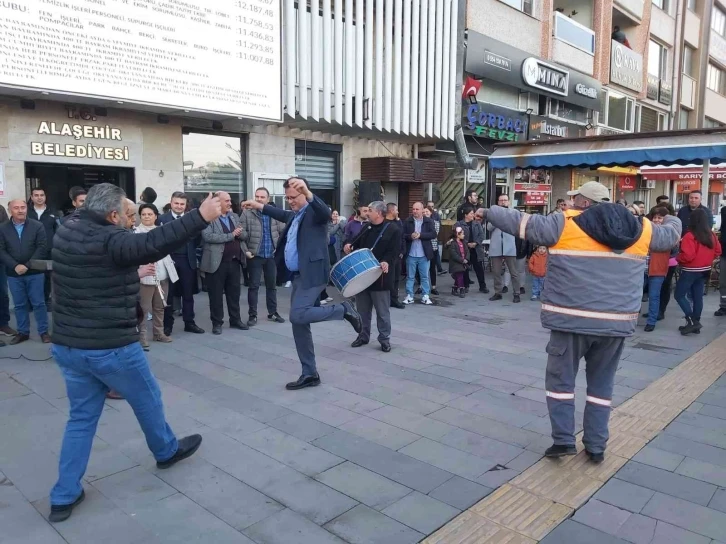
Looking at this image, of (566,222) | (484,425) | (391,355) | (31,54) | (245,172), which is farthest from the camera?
(245,172)

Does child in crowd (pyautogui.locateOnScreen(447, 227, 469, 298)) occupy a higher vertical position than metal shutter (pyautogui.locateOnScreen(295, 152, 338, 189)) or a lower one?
lower

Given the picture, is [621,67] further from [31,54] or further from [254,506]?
[254,506]

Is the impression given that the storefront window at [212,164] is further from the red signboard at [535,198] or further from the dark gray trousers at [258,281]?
the red signboard at [535,198]

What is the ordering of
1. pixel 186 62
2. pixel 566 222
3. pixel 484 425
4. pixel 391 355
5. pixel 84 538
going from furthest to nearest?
pixel 186 62 < pixel 391 355 < pixel 484 425 < pixel 566 222 < pixel 84 538

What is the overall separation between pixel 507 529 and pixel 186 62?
28.3 feet

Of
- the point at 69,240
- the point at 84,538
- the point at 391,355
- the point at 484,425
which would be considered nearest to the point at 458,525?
the point at 484,425

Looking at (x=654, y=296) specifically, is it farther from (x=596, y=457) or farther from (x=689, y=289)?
(x=596, y=457)

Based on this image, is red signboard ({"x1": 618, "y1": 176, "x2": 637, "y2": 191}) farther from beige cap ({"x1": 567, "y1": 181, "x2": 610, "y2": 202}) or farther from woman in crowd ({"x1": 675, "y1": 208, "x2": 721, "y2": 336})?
beige cap ({"x1": 567, "y1": 181, "x2": 610, "y2": 202})

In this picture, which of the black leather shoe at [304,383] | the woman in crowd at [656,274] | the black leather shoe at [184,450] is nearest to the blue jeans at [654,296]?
the woman in crowd at [656,274]

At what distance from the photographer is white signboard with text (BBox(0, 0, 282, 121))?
25.5ft

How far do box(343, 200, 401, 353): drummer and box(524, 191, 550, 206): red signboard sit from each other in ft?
42.3

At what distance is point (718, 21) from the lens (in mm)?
31984

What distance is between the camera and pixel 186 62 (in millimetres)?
9391

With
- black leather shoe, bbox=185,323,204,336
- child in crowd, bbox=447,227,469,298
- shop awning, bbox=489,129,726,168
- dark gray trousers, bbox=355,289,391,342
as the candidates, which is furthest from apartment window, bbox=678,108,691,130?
black leather shoe, bbox=185,323,204,336
